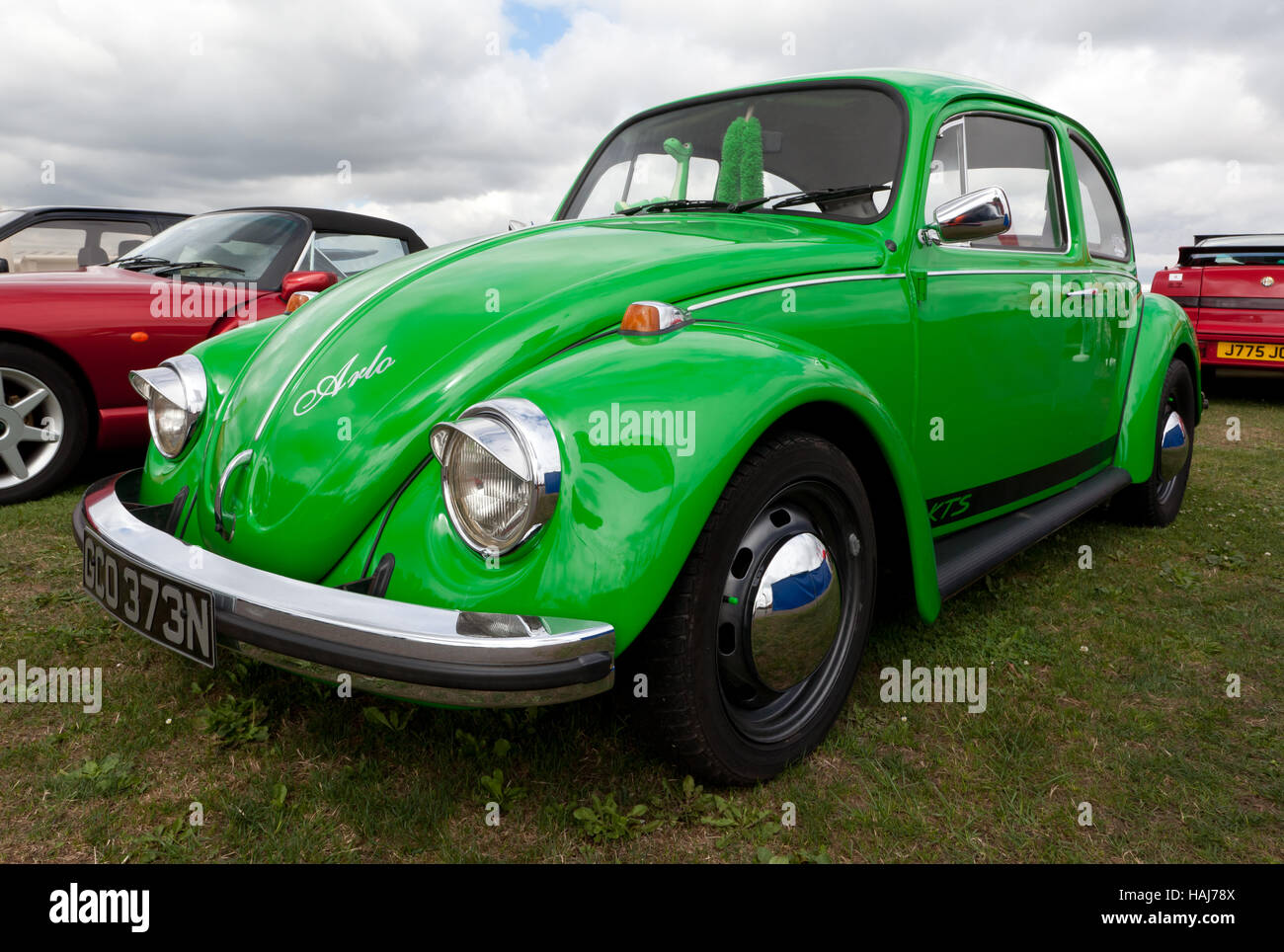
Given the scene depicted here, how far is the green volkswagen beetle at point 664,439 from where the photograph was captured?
1.65 metres

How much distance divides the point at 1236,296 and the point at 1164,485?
5.02 metres

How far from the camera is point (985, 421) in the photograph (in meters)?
2.88

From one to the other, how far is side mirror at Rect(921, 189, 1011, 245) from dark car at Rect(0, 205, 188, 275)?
207 inches

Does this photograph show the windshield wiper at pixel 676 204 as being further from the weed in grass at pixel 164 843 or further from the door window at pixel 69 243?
the door window at pixel 69 243

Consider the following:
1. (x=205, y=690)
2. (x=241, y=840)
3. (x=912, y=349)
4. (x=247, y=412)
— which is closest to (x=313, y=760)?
(x=241, y=840)

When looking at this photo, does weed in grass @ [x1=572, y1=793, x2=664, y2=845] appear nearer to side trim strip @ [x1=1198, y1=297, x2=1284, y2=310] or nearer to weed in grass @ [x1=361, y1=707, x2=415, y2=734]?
weed in grass @ [x1=361, y1=707, x2=415, y2=734]

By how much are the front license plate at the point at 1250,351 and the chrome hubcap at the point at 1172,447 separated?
4587 millimetres

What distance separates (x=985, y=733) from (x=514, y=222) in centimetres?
237

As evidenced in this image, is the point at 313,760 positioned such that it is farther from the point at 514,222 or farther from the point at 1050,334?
the point at 1050,334

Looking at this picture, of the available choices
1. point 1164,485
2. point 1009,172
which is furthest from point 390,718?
point 1164,485

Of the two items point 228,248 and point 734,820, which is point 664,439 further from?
point 228,248

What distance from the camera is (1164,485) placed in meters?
4.40

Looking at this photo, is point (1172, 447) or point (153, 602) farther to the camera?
point (1172, 447)

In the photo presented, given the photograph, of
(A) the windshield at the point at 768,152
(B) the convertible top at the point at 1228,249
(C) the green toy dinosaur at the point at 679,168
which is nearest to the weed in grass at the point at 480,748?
(A) the windshield at the point at 768,152
